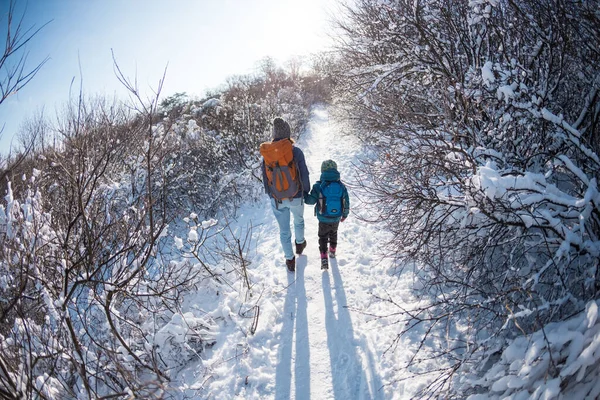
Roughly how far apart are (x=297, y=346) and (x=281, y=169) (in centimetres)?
219

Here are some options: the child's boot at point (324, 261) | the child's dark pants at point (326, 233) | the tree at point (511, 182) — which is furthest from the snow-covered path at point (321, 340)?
the tree at point (511, 182)

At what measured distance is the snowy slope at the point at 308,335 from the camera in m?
2.71

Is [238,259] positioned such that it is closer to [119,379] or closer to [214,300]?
[214,300]

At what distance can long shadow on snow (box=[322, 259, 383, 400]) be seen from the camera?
2.62 meters

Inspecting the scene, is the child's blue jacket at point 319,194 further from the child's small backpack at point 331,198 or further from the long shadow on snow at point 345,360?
the long shadow on snow at point 345,360

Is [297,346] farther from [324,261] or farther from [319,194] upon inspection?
[319,194]

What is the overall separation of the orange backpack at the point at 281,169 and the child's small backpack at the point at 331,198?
413 mm

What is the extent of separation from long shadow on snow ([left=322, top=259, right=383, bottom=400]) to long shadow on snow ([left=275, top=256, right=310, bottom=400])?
28 cm

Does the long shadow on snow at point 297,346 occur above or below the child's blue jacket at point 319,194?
below

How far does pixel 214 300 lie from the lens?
3.97m

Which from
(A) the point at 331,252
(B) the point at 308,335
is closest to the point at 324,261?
(A) the point at 331,252

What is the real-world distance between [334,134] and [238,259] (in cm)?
1005

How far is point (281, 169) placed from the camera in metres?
3.76

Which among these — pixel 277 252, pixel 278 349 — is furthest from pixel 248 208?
pixel 278 349
